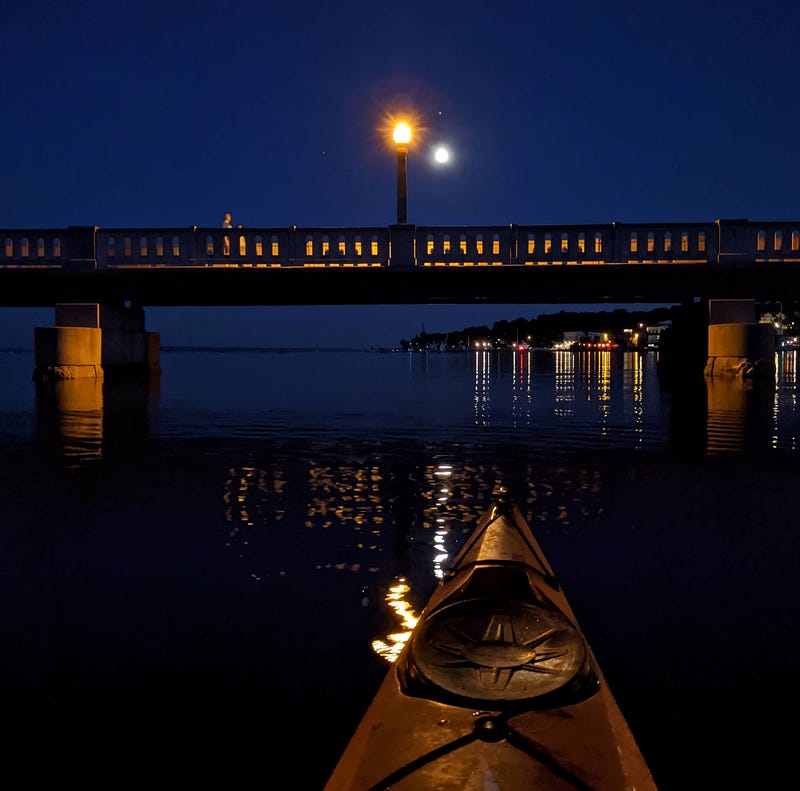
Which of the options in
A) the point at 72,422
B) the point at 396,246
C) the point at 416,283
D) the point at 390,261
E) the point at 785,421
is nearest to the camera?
the point at 785,421

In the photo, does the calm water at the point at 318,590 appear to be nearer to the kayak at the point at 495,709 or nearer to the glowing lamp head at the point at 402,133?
the kayak at the point at 495,709

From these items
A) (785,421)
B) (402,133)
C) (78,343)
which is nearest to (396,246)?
(402,133)

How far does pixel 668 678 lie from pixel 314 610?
11.0 feet

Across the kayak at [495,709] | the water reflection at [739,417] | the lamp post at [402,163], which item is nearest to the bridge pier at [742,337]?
the water reflection at [739,417]

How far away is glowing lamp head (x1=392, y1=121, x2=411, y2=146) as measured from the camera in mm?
31297

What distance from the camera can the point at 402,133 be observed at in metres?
31.4

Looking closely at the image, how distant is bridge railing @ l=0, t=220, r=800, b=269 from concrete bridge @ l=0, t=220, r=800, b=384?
64 millimetres

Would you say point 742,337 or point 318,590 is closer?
point 318,590

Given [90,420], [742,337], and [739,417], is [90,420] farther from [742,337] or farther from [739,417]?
[742,337]

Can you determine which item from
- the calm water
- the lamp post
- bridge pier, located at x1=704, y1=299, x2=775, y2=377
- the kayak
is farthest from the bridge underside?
the kayak

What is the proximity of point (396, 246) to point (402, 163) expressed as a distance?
355 inches

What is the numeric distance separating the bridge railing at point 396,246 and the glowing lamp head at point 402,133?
12012 mm

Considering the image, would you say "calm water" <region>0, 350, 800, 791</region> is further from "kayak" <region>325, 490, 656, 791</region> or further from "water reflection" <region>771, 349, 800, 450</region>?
"kayak" <region>325, 490, 656, 791</region>

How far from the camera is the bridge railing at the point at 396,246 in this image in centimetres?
4384
